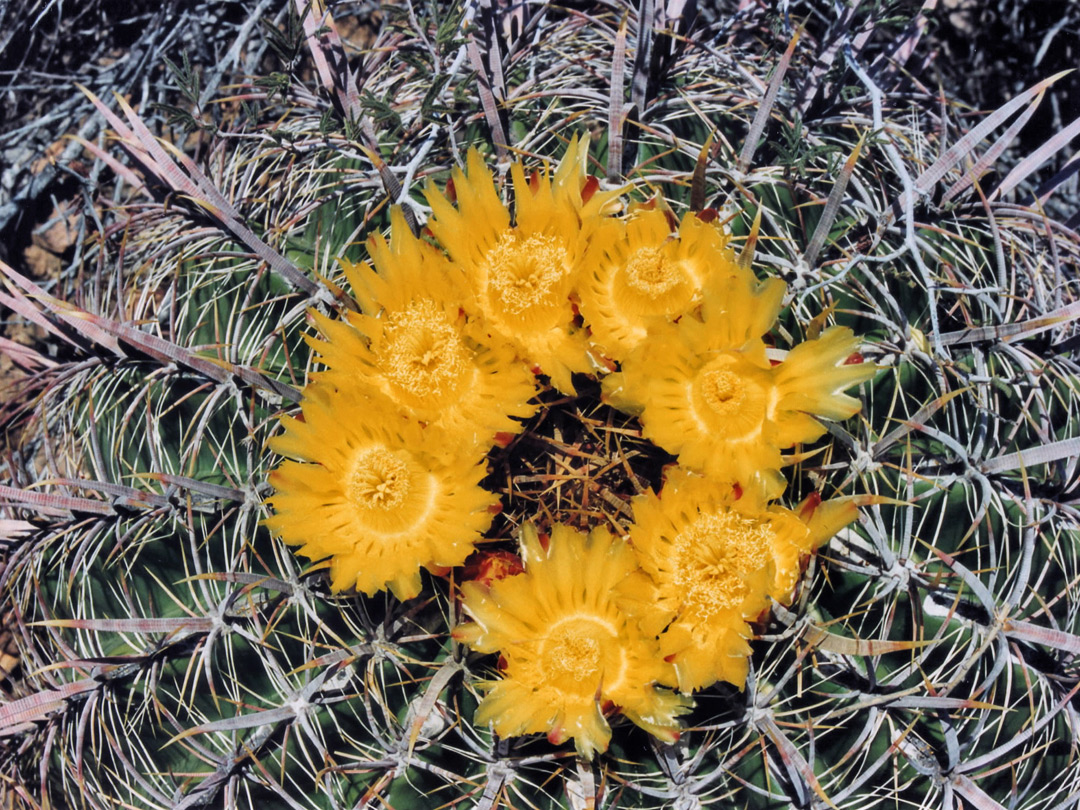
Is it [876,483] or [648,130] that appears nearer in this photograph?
[876,483]

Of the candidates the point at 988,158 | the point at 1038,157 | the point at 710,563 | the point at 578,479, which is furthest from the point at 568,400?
the point at 1038,157

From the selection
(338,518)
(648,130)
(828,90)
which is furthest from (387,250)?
(828,90)

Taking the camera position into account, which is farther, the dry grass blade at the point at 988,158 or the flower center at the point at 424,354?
the dry grass blade at the point at 988,158

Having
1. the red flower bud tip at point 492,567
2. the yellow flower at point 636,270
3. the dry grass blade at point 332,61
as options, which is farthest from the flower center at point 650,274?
the dry grass blade at point 332,61

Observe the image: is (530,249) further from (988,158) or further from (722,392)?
(988,158)

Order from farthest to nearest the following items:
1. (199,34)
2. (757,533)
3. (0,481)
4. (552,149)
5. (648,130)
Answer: (199,34) < (0,481) < (552,149) < (648,130) < (757,533)

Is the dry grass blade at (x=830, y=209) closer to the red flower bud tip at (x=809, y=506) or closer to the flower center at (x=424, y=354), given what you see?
the red flower bud tip at (x=809, y=506)

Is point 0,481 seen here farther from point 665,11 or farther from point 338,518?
point 665,11
